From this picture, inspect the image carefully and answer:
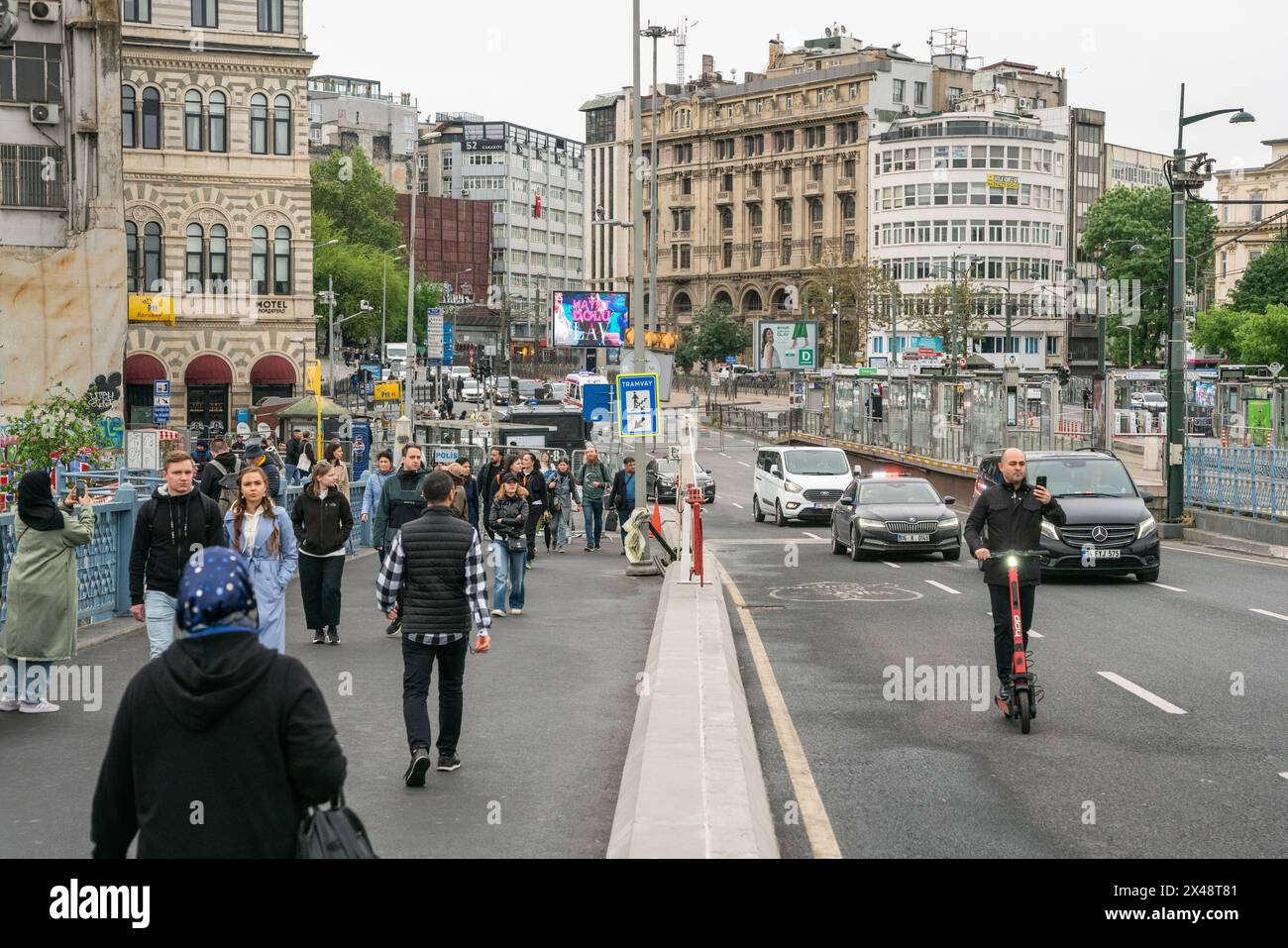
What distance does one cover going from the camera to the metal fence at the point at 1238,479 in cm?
2950

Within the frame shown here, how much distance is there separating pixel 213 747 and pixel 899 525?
23.6 m

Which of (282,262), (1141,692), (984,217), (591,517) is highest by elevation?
(984,217)

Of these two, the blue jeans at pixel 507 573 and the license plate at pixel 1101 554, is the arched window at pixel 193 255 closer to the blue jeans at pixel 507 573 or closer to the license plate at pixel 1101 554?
the blue jeans at pixel 507 573

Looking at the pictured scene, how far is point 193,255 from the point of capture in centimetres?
5925

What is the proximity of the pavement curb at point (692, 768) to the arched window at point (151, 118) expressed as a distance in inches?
1941

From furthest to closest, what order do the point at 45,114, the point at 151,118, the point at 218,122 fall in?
the point at 218,122
the point at 151,118
the point at 45,114

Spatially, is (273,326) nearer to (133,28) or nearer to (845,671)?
(133,28)

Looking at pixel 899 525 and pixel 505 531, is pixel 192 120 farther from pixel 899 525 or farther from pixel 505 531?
pixel 505 531

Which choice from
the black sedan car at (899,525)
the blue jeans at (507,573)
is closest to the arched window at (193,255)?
the black sedan car at (899,525)

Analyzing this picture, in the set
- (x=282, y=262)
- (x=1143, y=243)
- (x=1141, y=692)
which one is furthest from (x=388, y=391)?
(x=1143, y=243)

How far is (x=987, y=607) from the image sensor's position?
19.4 m

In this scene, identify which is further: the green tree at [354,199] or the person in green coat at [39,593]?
the green tree at [354,199]
